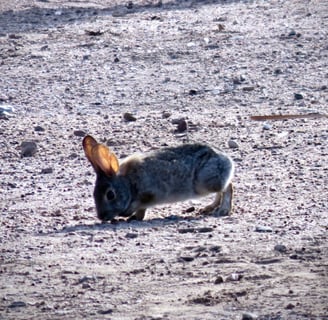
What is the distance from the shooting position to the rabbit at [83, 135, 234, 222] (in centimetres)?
854

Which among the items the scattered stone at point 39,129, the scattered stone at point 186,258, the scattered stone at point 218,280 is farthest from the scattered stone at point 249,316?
the scattered stone at point 39,129

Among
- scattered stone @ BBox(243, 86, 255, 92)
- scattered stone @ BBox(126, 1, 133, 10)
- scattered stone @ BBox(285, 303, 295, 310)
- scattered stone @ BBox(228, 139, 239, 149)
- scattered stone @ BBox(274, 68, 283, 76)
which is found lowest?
scattered stone @ BBox(285, 303, 295, 310)

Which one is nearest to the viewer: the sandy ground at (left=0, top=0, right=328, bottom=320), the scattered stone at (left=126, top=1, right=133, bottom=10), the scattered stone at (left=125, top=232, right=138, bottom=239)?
the sandy ground at (left=0, top=0, right=328, bottom=320)

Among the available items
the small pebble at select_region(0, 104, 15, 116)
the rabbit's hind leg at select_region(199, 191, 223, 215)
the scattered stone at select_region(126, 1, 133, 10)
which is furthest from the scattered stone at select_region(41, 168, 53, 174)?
the scattered stone at select_region(126, 1, 133, 10)

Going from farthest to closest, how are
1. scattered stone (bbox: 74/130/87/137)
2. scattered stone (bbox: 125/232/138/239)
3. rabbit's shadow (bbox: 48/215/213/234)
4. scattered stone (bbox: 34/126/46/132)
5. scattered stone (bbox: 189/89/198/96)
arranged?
scattered stone (bbox: 189/89/198/96) → scattered stone (bbox: 34/126/46/132) → scattered stone (bbox: 74/130/87/137) → rabbit's shadow (bbox: 48/215/213/234) → scattered stone (bbox: 125/232/138/239)

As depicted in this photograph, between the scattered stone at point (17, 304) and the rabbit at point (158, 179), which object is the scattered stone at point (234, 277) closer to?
the scattered stone at point (17, 304)

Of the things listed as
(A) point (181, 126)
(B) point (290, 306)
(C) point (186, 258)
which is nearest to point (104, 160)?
(C) point (186, 258)

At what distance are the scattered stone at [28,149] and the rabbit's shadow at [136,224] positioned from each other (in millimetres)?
2098

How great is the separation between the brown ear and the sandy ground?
35 centimetres

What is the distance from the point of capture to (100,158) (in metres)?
8.53

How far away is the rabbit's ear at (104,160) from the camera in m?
8.48

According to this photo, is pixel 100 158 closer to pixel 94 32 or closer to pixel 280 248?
pixel 280 248

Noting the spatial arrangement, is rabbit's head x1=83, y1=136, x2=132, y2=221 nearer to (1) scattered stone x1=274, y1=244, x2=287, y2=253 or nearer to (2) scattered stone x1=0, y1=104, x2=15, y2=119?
(1) scattered stone x1=274, y1=244, x2=287, y2=253

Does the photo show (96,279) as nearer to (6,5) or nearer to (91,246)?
(91,246)
